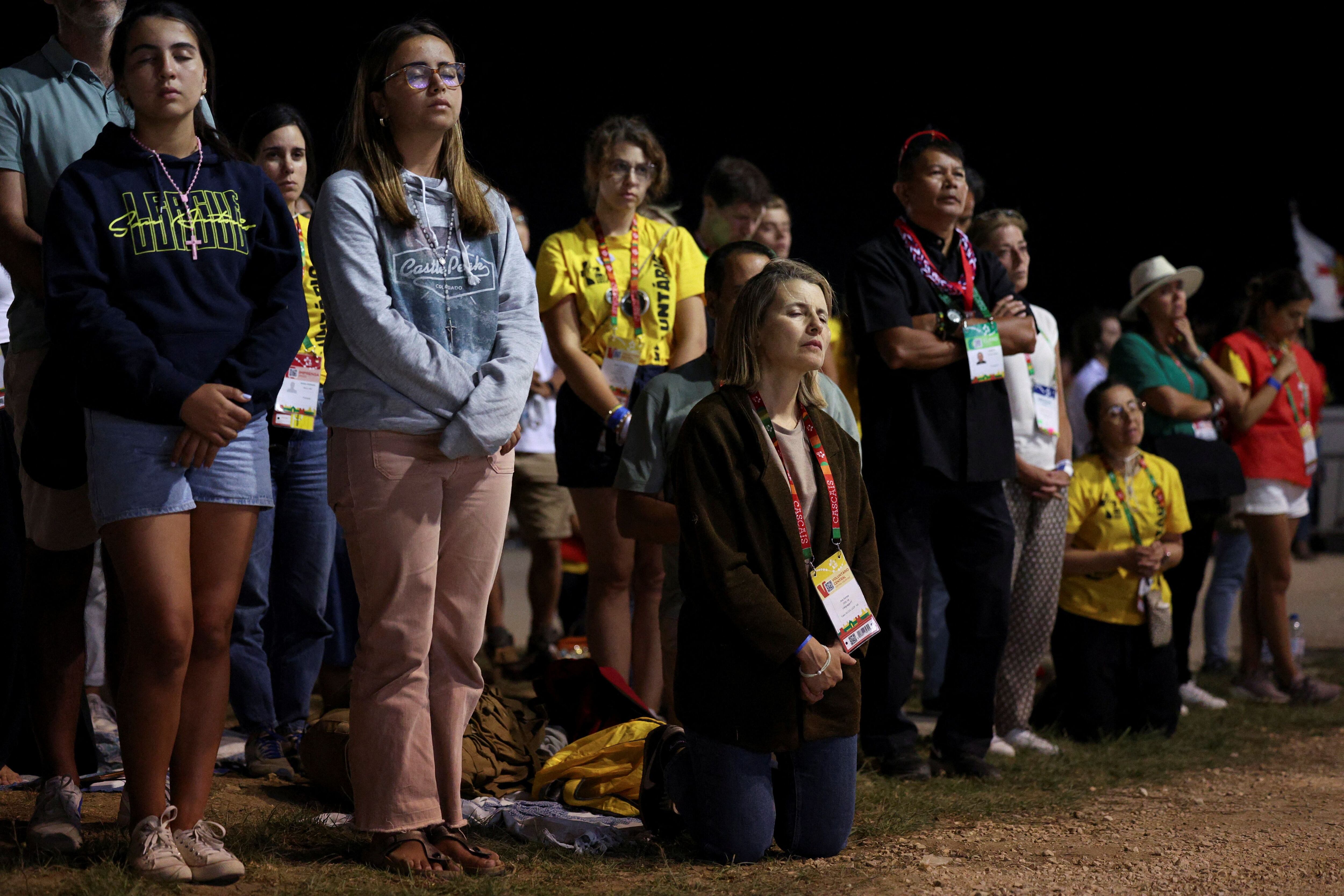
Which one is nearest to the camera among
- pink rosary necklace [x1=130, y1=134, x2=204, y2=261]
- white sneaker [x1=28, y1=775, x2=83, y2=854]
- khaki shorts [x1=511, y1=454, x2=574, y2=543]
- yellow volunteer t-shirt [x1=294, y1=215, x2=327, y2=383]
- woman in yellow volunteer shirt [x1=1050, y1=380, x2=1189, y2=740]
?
pink rosary necklace [x1=130, y1=134, x2=204, y2=261]

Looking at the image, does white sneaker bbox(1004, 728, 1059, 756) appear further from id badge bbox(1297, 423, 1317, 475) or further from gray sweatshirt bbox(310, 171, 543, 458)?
gray sweatshirt bbox(310, 171, 543, 458)

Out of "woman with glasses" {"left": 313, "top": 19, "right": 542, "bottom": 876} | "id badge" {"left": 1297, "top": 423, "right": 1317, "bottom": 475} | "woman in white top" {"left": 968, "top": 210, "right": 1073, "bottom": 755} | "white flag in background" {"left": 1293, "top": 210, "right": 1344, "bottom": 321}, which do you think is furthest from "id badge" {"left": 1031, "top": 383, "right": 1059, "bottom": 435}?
"white flag in background" {"left": 1293, "top": 210, "right": 1344, "bottom": 321}

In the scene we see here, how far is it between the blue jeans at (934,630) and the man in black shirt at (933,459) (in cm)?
121

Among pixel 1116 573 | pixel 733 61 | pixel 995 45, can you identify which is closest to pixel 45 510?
pixel 1116 573

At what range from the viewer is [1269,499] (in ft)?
16.5

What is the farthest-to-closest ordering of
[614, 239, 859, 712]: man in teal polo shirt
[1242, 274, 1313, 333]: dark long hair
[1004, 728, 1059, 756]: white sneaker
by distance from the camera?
[1242, 274, 1313, 333]: dark long hair → [1004, 728, 1059, 756]: white sneaker → [614, 239, 859, 712]: man in teal polo shirt

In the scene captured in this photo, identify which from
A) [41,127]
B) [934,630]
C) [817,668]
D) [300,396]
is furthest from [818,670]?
[934,630]

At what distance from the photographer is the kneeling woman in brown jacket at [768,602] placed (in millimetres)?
2656

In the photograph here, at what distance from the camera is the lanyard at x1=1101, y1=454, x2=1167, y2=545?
4.29m

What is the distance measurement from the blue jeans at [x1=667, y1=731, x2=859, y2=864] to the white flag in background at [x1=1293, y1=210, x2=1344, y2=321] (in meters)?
9.12

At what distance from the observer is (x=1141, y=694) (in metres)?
4.28

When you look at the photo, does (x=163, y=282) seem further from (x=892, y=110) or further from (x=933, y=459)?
(x=892, y=110)

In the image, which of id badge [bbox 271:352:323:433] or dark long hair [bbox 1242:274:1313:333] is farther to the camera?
dark long hair [bbox 1242:274:1313:333]

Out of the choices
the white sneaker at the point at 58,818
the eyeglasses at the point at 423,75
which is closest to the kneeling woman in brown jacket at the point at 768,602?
the eyeglasses at the point at 423,75
